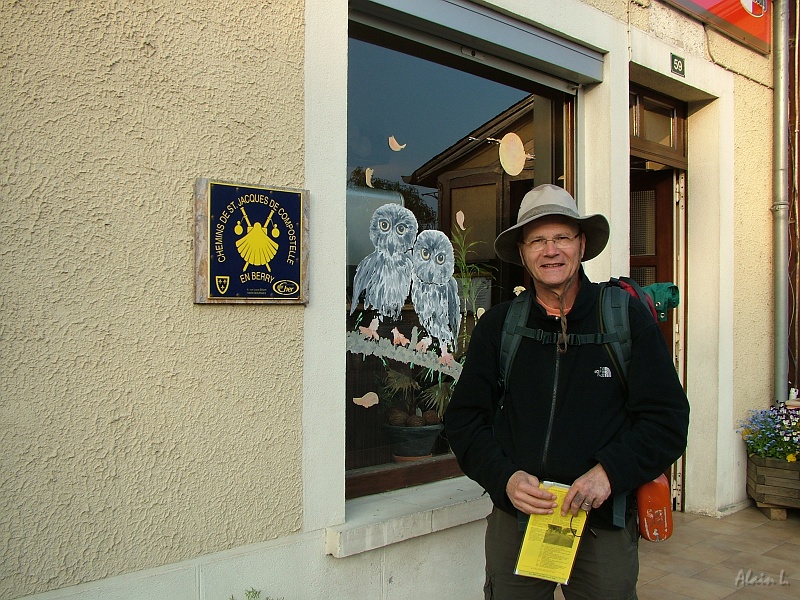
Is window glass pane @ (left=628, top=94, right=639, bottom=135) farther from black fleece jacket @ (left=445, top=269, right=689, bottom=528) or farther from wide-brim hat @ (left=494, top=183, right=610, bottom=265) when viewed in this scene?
black fleece jacket @ (left=445, top=269, right=689, bottom=528)

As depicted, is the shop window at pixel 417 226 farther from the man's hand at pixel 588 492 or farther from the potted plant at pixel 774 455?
the potted plant at pixel 774 455

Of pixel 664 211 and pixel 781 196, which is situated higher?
pixel 781 196

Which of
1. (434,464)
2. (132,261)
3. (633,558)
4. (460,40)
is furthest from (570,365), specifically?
(460,40)

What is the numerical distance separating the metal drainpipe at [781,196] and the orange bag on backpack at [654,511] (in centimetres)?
424

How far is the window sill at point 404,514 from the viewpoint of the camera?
2.97m

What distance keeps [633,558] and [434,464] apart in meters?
1.62

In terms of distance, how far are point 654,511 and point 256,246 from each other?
1.62 meters

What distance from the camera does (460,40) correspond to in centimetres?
367

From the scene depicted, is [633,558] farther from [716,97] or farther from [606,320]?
[716,97]

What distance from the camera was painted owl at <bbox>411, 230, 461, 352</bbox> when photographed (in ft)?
12.3

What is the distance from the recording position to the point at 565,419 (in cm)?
214

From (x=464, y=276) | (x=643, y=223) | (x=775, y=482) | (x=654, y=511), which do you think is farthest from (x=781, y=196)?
(x=654, y=511)

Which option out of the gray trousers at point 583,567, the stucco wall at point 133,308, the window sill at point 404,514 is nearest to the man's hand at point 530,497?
the gray trousers at point 583,567

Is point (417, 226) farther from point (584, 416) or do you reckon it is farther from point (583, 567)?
point (583, 567)
